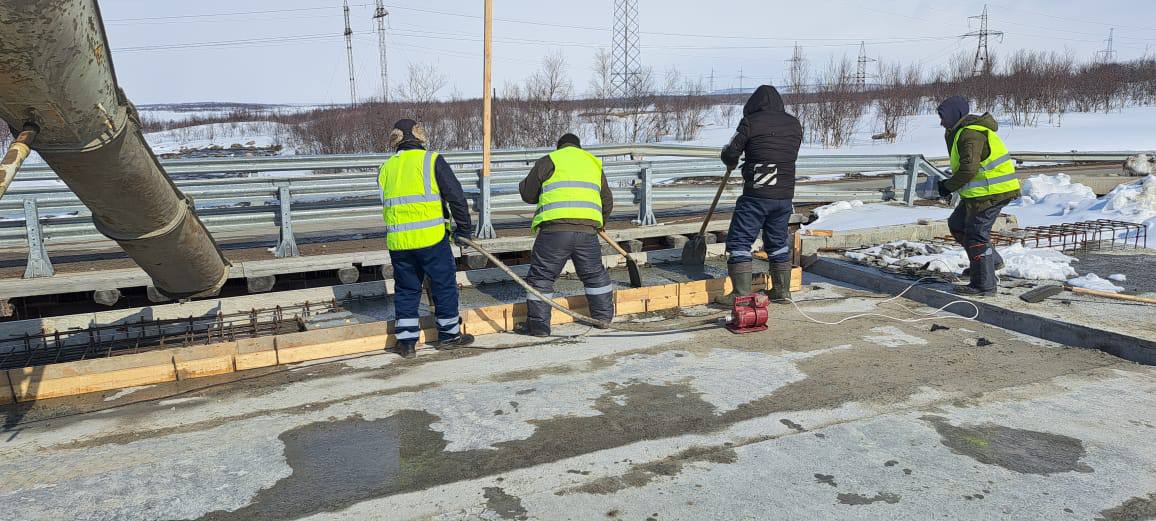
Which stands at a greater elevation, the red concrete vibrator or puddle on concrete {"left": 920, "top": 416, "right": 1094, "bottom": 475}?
the red concrete vibrator

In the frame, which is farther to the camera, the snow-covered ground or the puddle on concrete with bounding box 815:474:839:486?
the snow-covered ground

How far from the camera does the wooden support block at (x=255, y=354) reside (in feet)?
17.3

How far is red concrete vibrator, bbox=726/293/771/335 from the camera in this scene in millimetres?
5988

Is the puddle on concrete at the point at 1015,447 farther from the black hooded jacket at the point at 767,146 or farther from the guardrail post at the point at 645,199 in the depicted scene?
the guardrail post at the point at 645,199

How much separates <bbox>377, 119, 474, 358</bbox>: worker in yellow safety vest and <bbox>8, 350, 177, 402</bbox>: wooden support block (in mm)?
1680

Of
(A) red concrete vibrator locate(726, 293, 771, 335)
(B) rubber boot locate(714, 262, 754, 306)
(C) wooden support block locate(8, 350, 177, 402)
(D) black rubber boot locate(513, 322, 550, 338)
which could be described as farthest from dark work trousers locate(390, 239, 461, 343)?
(B) rubber boot locate(714, 262, 754, 306)

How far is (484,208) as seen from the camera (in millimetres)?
8484

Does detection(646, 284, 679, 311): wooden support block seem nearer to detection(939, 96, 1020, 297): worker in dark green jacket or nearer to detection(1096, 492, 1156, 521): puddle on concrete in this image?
detection(939, 96, 1020, 297): worker in dark green jacket

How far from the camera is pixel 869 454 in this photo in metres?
3.76

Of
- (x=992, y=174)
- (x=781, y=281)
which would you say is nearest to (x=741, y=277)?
(x=781, y=281)

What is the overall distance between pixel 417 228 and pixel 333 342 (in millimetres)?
1129

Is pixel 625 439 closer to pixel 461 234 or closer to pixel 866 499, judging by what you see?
pixel 866 499

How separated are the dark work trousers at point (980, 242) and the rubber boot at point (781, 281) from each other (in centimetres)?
168

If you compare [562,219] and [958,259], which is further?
[958,259]
